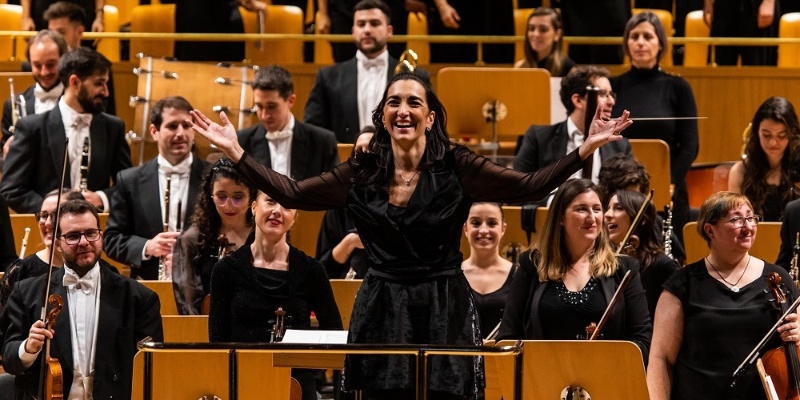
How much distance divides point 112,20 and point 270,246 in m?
3.13

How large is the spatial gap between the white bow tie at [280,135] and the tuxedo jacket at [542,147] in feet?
2.51

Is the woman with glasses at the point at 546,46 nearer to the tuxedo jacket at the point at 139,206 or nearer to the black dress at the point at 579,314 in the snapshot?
the tuxedo jacket at the point at 139,206

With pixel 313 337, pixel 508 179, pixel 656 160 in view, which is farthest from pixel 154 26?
pixel 508 179

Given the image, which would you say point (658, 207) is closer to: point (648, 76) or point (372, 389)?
point (648, 76)

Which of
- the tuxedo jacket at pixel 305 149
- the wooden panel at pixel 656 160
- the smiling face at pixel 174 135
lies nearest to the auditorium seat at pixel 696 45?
the wooden panel at pixel 656 160

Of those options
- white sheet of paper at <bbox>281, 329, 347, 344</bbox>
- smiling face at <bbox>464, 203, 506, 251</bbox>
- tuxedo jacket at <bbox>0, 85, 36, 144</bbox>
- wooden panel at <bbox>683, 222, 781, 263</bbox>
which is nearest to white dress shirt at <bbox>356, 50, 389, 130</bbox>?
tuxedo jacket at <bbox>0, 85, 36, 144</bbox>

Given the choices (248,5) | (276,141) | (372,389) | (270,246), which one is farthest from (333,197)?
(248,5)

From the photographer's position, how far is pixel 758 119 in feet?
14.0

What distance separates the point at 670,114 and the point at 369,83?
1115mm

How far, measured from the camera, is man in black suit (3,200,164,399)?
305 centimetres

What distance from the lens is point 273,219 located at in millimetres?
3066

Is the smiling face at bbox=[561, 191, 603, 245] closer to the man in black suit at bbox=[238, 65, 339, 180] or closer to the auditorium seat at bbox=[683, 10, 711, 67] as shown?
the man in black suit at bbox=[238, 65, 339, 180]

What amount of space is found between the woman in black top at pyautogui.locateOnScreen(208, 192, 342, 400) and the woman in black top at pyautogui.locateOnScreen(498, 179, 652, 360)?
0.46 m

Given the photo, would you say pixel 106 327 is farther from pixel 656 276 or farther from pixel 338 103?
pixel 338 103
